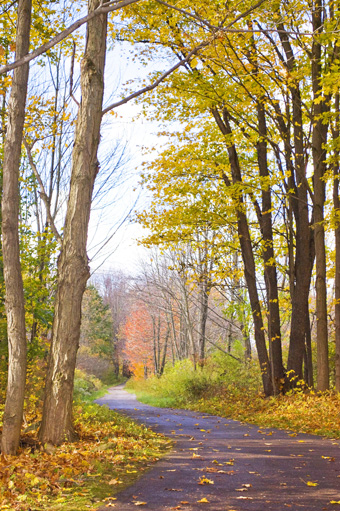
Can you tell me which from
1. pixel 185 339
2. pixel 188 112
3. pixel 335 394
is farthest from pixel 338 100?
pixel 185 339

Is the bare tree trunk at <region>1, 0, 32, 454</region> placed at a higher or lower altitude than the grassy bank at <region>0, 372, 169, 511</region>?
higher

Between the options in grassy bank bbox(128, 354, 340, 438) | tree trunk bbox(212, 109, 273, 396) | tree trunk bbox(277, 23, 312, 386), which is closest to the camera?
grassy bank bbox(128, 354, 340, 438)

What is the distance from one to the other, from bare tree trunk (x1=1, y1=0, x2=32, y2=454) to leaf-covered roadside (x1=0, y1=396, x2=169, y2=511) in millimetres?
449

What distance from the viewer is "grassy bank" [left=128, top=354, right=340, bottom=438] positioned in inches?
401

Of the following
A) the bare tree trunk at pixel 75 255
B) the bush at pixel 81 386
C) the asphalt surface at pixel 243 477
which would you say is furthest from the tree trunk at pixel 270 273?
the bare tree trunk at pixel 75 255

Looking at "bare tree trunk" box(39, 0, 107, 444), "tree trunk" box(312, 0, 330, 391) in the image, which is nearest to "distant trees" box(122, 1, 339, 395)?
"tree trunk" box(312, 0, 330, 391)

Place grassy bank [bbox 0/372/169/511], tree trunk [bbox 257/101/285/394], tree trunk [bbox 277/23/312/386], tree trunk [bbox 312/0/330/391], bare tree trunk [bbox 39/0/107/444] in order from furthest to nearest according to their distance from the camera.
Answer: tree trunk [bbox 257/101/285/394], tree trunk [bbox 277/23/312/386], tree trunk [bbox 312/0/330/391], bare tree trunk [bbox 39/0/107/444], grassy bank [bbox 0/372/169/511]

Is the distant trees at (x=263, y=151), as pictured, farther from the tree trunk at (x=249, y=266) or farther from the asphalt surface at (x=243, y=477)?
the asphalt surface at (x=243, y=477)

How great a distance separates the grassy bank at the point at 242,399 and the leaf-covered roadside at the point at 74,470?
405 cm

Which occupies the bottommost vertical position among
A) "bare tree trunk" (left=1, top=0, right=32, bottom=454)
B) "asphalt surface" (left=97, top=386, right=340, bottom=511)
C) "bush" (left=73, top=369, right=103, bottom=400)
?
"bush" (left=73, top=369, right=103, bottom=400)

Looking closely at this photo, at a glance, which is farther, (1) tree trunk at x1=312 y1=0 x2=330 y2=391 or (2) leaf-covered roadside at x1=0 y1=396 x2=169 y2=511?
(1) tree trunk at x1=312 y1=0 x2=330 y2=391

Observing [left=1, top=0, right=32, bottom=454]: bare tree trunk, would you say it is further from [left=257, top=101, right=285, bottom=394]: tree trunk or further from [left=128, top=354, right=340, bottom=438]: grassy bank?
[left=257, top=101, right=285, bottom=394]: tree trunk

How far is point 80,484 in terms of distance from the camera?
4645mm

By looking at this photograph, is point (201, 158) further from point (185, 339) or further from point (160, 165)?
point (185, 339)
